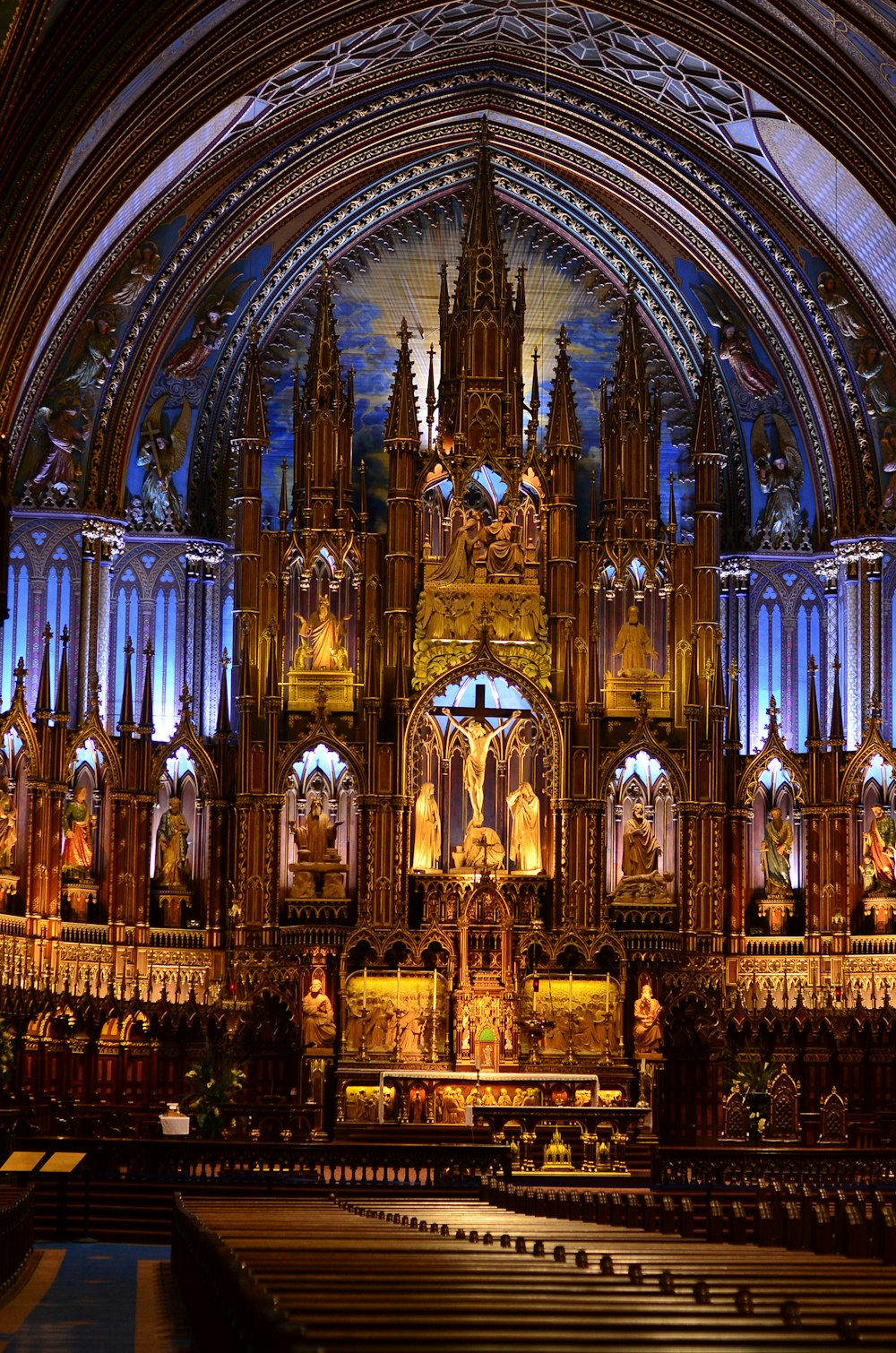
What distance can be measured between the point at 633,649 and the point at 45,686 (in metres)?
11.4

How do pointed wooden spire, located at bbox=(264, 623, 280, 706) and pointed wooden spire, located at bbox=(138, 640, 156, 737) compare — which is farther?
pointed wooden spire, located at bbox=(264, 623, 280, 706)

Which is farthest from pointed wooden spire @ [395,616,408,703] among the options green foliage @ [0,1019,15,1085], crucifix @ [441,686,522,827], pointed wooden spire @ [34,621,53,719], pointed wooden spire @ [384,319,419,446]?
green foliage @ [0,1019,15,1085]

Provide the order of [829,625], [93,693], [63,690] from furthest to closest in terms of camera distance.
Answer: [829,625] → [93,693] → [63,690]

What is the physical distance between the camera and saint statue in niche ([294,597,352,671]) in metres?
42.1

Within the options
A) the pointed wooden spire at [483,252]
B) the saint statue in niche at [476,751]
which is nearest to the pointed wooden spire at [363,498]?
the pointed wooden spire at [483,252]

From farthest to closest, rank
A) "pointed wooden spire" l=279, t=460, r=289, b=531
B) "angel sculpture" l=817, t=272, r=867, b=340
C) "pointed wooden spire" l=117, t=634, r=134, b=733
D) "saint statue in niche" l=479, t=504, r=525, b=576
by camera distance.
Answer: "angel sculpture" l=817, t=272, r=867, b=340 < "pointed wooden spire" l=279, t=460, r=289, b=531 < "saint statue in niche" l=479, t=504, r=525, b=576 < "pointed wooden spire" l=117, t=634, r=134, b=733

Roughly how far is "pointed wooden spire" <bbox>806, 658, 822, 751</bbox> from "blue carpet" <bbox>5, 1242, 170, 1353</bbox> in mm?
19287

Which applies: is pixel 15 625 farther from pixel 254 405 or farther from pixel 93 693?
pixel 254 405

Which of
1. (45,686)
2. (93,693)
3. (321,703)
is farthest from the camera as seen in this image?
(321,703)

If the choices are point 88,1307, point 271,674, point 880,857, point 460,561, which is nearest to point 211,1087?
point 271,674

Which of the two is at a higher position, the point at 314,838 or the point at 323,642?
the point at 323,642

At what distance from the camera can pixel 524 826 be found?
42062 millimetres

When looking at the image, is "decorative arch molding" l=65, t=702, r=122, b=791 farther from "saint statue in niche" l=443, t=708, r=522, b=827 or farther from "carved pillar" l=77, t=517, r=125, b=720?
"saint statue in niche" l=443, t=708, r=522, b=827

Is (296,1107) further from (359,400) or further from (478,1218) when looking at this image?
(478,1218)
